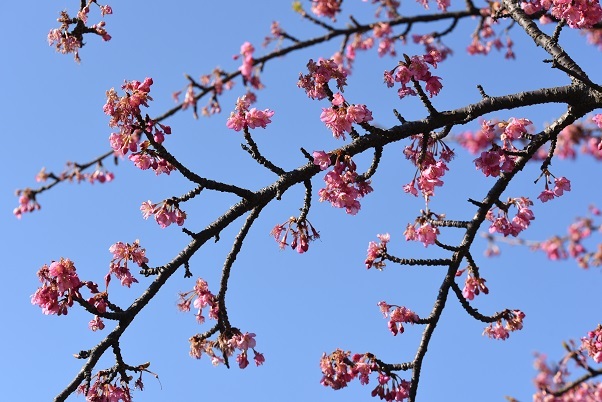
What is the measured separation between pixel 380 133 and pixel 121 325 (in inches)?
105

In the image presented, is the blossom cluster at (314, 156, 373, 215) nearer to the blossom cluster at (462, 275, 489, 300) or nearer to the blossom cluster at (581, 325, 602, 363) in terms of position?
the blossom cluster at (462, 275, 489, 300)

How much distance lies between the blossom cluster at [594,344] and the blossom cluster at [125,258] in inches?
188

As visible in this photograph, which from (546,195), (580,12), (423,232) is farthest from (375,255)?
(580,12)

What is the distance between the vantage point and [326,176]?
5402mm

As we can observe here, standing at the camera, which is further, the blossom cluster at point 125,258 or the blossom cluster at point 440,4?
the blossom cluster at point 440,4

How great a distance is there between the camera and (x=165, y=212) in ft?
17.9

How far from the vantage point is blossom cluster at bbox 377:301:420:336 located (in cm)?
623

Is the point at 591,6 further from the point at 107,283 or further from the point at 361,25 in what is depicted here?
the point at 107,283

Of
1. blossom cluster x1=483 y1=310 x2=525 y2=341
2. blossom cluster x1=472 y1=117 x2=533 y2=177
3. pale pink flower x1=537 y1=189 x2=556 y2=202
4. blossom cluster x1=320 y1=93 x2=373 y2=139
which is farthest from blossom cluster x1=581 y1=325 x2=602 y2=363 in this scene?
blossom cluster x1=320 y1=93 x2=373 y2=139

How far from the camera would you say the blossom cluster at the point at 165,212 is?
5441 mm

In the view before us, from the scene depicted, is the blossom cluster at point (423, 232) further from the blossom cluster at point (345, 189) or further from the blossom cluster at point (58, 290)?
the blossom cluster at point (58, 290)

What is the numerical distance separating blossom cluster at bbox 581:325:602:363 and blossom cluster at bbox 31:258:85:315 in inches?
208

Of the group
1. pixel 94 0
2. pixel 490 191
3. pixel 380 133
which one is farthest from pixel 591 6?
pixel 94 0

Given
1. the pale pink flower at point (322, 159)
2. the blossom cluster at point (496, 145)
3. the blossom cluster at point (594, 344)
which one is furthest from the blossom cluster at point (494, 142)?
the blossom cluster at point (594, 344)
